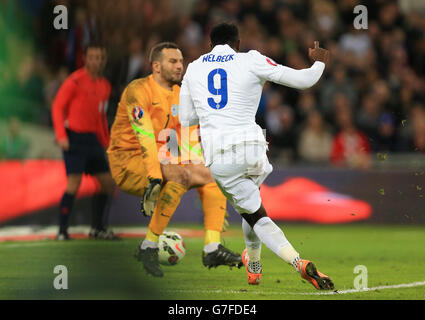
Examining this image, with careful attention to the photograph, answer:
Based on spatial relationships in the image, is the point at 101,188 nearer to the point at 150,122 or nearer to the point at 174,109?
the point at 174,109

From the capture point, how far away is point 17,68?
13781 millimetres

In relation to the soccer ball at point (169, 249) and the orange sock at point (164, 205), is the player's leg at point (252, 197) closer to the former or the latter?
the orange sock at point (164, 205)

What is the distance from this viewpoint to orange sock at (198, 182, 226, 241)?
290 inches

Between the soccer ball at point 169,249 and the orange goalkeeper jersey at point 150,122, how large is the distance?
30.0 inches

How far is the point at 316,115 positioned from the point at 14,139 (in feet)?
15.5

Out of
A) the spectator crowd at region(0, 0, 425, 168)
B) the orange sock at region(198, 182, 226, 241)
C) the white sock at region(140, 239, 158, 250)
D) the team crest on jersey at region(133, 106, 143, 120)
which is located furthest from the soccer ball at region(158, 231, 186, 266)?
the spectator crowd at region(0, 0, 425, 168)

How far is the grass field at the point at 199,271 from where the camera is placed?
21.2 ft

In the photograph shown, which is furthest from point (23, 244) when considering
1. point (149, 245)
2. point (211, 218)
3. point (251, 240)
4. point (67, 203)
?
point (251, 240)

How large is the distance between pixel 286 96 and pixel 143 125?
22.9 ft

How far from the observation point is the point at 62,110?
9.80 metres

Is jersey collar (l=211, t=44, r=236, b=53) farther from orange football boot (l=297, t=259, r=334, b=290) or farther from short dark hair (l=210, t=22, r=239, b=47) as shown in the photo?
orange football boot (l=297, t=259, r=334, b=290)

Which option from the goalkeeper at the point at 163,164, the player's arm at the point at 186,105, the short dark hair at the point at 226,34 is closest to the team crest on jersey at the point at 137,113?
the goalkeeper at the point at 163,164
